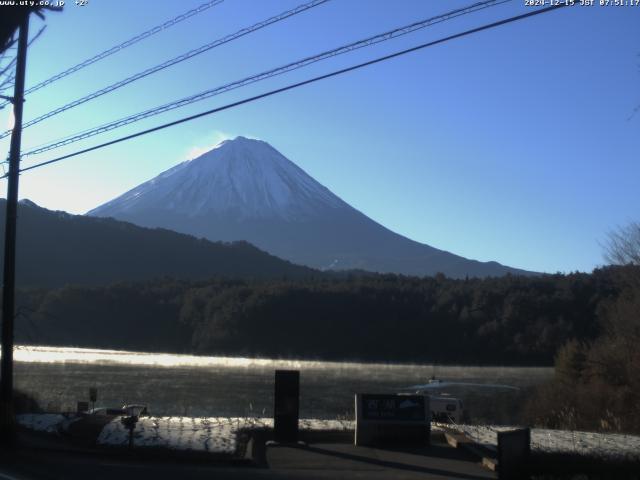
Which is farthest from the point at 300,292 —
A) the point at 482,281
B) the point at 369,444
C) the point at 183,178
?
the point at 183,178

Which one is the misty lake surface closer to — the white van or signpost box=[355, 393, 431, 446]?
the white van

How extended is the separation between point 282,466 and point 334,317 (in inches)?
2473

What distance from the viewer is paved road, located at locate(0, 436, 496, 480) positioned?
11.6 meters

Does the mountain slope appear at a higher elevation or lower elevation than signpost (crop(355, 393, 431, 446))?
higher

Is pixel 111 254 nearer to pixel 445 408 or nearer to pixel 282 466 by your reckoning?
pixel 445 408

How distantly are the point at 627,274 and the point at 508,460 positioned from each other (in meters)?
25.3

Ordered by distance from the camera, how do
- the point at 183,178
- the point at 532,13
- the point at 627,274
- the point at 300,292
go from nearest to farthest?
1. the point at 532,13
2. the point at 627,274
3. the point at 300,292
4. the point at 183,178

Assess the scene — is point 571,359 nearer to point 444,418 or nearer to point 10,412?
point 444,418

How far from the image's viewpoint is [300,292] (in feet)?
259

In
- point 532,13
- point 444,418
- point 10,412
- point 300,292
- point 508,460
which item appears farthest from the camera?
point 300,292

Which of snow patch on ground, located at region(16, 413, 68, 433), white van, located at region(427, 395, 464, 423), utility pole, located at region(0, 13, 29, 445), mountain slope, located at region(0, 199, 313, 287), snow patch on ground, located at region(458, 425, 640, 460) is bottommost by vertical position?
white van, located at region(427, 395, 464, 423)

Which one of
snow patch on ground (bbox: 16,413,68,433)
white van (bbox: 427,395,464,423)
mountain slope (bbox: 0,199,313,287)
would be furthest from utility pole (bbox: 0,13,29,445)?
mountain slope (bbox: 0,199,313,287)

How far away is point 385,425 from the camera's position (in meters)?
14.7

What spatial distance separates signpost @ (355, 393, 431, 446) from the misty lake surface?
9.09 meters
